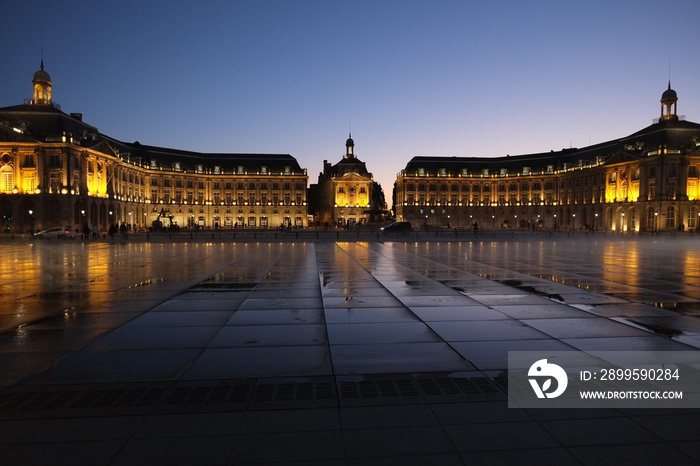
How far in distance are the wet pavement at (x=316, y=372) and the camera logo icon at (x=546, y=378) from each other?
0.48 meters

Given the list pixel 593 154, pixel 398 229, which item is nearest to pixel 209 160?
pixel 398 229

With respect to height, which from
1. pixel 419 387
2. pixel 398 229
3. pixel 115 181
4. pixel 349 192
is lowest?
pixel 419 387

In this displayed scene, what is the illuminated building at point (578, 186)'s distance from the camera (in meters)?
93.8

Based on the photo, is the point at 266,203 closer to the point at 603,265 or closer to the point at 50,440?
the point at 603,265

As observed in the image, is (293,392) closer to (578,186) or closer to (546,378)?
(546,378)

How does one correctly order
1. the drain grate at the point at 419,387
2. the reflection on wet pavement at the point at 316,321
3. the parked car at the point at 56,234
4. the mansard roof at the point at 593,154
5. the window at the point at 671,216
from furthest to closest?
1. the mansard roof at the point at 593,154
2. the window at the point at 671,216
3. the parked car at the point at 56,234
4. the reflection on wet pavement at the point at 316,321
5. the drain grate at the point at 419,387

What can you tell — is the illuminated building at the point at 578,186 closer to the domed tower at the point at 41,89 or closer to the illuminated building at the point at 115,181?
the illuminated building at the point at 115,181

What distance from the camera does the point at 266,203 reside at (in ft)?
436

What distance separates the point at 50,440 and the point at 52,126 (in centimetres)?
9286

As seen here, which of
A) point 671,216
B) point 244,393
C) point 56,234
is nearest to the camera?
point 244,393

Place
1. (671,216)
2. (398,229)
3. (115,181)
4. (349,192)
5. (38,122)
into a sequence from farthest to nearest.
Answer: (349,192)
(115,181)
(671,216)
(38,122)
(398,229)

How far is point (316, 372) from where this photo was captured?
6.96 metres

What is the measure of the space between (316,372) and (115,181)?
105m

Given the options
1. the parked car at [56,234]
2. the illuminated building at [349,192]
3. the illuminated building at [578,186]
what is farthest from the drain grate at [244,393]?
the illuminated building at [349,192]
